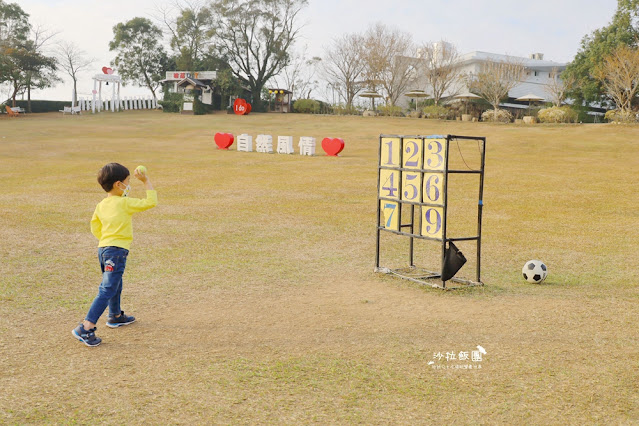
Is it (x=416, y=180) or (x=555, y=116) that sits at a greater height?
(x=555, y=116)

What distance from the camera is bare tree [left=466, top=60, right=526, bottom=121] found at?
165 ft

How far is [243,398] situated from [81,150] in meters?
27.7

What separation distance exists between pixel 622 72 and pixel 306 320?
45.5 metres

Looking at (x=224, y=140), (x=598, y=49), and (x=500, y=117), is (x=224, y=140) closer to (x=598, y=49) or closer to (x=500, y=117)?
(x=500, y=117)

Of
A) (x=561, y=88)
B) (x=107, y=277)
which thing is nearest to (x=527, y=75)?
(x=561, y=88)

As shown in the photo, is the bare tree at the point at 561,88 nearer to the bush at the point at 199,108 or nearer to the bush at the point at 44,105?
the bush at the point at 199,108

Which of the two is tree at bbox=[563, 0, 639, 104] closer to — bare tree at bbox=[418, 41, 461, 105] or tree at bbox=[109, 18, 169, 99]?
bare tree at bbox=[418, 41, 461, 105]

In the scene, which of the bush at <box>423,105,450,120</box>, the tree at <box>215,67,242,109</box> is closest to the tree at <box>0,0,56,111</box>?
the tree at <box>215,67,242,109</box>

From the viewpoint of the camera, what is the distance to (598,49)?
5072cm

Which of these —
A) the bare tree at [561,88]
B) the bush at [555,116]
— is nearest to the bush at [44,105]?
the bush at [555,116]

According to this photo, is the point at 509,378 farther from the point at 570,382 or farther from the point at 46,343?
the point at 46,343

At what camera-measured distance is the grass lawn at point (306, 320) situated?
454 cm

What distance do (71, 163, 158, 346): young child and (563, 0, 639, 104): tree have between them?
50.6m

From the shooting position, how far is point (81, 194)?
1667 centimetres
